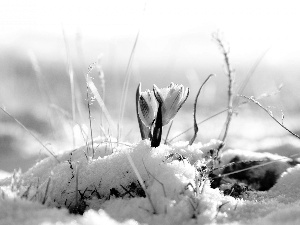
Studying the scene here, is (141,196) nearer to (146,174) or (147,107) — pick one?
(146,174)

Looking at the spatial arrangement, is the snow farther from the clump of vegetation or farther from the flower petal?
the flower petal

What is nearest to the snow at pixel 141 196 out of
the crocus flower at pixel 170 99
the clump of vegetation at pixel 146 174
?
the clump of vegetation at pixel 146 174

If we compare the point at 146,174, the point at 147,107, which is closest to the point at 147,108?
the point at 147,107

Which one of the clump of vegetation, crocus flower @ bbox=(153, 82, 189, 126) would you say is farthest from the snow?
crocus flower @ bbox=(153, 82, 189, 126)

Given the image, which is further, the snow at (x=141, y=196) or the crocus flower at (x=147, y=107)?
the crocus flower at (x=147, y=107)

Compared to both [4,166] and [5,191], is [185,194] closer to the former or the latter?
[5,191]

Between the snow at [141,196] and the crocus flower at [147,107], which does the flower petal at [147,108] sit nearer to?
the crocus flower at [147,107]

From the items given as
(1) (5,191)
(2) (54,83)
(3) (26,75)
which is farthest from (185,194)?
(3) (26,75)

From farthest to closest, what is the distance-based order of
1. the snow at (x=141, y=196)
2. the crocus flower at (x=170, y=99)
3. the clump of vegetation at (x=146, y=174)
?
the crocus flower at (x=170, y=99)
the clump of vegetation at (x=146, y=174)
the snow at (x=141, y=196)
